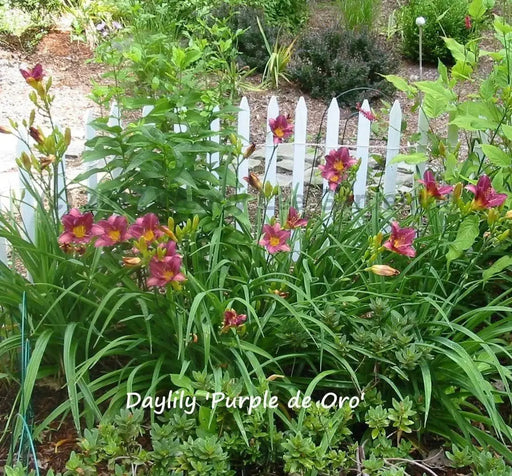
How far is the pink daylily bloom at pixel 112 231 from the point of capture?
190 cm

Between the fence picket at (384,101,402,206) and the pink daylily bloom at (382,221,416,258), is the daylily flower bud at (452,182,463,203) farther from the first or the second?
the fence picket at (384,101,402,206)

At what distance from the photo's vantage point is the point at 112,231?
192 cm

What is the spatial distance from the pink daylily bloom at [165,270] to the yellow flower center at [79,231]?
29 cm

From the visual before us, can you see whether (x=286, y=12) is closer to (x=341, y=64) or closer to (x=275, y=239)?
(x=341, y=64)

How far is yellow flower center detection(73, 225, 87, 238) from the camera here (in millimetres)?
1987

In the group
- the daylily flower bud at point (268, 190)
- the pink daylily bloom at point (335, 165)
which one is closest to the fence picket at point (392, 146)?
the pink daylily bloom at point (335, 165)

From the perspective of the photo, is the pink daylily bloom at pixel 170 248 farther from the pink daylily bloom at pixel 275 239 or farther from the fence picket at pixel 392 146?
the fence picket at pixel 392 146

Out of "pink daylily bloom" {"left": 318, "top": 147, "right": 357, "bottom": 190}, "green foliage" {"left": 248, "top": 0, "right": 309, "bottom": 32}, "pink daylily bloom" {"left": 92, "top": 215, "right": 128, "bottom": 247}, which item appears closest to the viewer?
"pink daylily bloom" {"left": 92, "top": 215, "right": 128, "bottom": 247}

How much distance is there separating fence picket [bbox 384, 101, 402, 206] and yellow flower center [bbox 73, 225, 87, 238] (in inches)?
65.4

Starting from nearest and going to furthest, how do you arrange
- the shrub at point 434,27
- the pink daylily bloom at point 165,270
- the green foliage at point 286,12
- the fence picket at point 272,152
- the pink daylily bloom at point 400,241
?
the pink daylily bloom at point 165,270
the pink daylily bloom at point 400,241
the fence picket at point 272,152
the shrub at point 434,27
the green foliage at point 286,12

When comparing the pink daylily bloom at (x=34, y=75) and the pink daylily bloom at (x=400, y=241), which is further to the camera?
the pink daylily bloom at (x=34, y=75)

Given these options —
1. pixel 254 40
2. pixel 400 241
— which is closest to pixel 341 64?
pixel 254 40

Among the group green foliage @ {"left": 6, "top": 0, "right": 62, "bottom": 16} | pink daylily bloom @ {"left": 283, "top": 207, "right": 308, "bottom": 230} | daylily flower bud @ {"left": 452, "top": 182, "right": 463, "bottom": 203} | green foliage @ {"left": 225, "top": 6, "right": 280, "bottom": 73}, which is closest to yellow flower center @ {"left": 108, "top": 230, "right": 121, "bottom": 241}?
pink daylily bloom @ {"left": 283, "top": 207, "right": 308, "bottom": 230}

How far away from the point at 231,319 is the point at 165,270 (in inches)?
12.6
